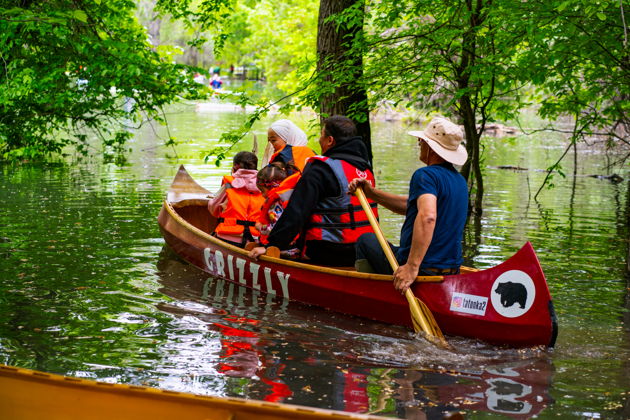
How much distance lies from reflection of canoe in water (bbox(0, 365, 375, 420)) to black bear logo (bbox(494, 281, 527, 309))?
2595 mm

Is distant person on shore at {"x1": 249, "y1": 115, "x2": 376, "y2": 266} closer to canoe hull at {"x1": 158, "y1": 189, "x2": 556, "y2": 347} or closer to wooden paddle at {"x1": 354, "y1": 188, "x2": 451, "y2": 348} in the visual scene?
canoe hull at {"x1": 158, "y1": 189, "x2": 556, "y2": 347}

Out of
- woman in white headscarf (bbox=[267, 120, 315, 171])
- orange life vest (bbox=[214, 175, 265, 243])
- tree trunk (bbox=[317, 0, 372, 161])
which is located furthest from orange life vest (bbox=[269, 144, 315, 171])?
tree trunk (bbox=[317, 0, 372, 161])

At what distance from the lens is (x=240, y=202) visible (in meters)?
7.82

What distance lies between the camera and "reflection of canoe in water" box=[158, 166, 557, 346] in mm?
5195

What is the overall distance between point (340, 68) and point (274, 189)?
123 inches

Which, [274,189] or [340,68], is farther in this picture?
[340,68]

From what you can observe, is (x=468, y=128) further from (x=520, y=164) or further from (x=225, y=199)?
(x=520, y=164)

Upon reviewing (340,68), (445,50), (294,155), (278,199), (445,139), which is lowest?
(278,199)

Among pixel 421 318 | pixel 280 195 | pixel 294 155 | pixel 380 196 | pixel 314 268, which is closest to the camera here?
pixel 421 318

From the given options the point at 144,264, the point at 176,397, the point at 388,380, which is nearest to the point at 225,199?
the point at 144,264

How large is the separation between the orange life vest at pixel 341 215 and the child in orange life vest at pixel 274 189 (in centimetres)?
45

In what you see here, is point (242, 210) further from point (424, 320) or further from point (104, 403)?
point (104, 403)

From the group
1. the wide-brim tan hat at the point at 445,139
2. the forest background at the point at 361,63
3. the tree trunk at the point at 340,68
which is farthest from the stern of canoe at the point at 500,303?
the tree trunk at the point at 340,68

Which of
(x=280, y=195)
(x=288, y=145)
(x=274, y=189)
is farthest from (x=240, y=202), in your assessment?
(x=280, y=195)
